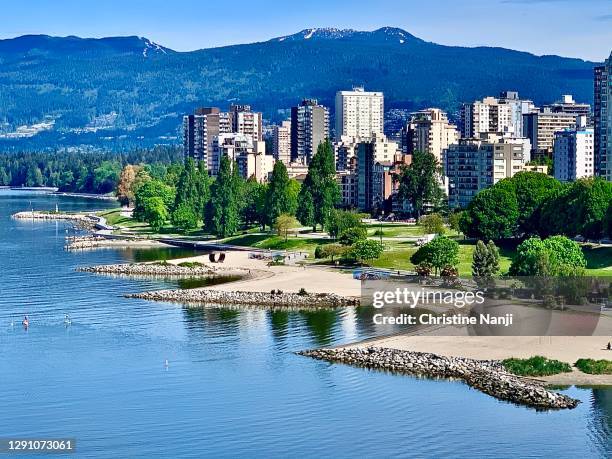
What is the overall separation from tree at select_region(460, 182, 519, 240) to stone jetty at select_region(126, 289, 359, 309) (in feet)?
56.7

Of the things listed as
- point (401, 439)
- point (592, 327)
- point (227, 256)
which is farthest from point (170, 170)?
point (401, 439)

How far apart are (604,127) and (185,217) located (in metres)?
31.7

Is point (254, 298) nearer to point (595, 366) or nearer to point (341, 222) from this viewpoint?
point (341, 222)

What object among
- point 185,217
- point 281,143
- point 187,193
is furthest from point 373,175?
point 281,143

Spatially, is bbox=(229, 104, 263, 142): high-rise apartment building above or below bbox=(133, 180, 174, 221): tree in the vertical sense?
above

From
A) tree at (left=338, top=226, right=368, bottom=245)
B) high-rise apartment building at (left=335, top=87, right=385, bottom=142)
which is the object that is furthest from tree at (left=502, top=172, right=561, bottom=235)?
high-rise apartment building at (left=335, top=87, right=385, bottom=142)

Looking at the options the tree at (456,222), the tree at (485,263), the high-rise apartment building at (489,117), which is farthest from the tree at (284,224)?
the high-rise apartment building at (489,117)

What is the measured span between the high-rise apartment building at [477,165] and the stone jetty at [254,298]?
35.2 meters

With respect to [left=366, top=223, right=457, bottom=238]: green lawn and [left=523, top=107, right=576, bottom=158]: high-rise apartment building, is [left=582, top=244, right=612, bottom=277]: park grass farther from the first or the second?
[left=523, top=107, right=576, bottom=158]: high-rise apartment building

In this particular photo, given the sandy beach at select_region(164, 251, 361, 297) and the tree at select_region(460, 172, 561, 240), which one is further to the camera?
the tree at select_region(460, 172, 561, 240)

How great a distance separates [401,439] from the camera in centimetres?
3353

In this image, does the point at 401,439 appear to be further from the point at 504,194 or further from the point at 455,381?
the point at 504,194

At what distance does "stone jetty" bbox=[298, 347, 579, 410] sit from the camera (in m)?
37.2

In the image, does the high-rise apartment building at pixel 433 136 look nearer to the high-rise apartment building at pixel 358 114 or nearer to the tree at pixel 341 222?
the tree at pixel 341 222
